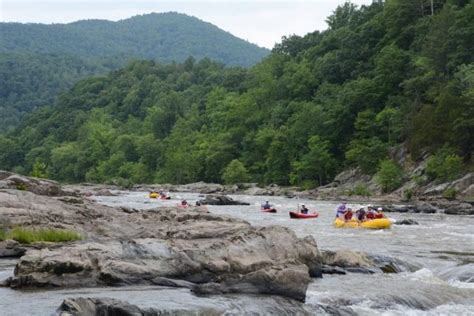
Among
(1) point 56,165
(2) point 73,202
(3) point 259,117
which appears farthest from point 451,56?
(1) point 56,165

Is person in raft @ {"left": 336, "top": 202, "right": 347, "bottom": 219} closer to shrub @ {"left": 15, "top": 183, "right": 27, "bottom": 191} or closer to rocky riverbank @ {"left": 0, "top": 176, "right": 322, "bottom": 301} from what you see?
shrub @ {"left": 15, "top": 183, "right": 27, "bottom": 191}

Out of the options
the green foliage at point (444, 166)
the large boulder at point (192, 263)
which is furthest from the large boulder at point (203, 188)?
the large boulder at point (192, 263)

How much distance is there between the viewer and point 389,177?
64.2 meters

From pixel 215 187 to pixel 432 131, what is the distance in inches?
1360

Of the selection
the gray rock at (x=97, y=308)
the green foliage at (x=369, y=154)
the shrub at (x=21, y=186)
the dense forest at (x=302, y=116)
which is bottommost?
the gray rock at (x=97, y=308)

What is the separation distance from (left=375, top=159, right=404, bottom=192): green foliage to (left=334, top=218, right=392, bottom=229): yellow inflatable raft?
30.0m

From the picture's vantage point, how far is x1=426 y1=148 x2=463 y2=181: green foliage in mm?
57500

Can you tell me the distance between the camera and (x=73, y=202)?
29812mm

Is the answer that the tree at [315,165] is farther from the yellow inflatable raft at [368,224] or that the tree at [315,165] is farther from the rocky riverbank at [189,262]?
the rocky riverbank at [189,262]

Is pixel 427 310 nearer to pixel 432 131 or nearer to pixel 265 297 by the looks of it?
pixel 265 297

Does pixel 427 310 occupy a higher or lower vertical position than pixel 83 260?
lower

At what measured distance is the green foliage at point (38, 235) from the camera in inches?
793

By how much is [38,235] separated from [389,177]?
48.8m

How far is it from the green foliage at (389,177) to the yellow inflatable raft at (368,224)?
3004 centimetres
